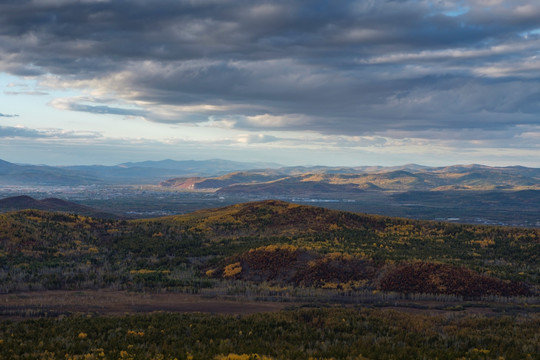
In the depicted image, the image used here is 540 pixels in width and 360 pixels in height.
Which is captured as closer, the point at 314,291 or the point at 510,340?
the point at 510,340

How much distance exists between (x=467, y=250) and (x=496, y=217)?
15039 cm

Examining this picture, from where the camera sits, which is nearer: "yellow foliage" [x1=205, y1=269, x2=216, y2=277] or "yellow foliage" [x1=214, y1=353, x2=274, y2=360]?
"yellow foliage" [x1=214, y1=353, x2=274, y2=360]

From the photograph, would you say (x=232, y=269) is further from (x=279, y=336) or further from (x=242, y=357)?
(x=242, y=357)

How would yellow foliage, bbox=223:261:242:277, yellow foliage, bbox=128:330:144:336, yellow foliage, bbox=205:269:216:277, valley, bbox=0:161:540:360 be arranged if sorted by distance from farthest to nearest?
yellow foliage, bbox=205:269:216:277 → yellow foliage, bbox=223:261:242:277 → yellow foliage, bbox=128:330:144:336 → valley, bbox=0:161:540:360

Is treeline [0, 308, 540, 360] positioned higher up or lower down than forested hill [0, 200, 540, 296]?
higher up

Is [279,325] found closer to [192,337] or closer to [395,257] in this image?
[192,337]

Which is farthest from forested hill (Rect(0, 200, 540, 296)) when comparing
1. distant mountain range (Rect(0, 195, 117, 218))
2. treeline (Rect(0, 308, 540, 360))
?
distant mountain range (Rect(0, 195, 117, 218))

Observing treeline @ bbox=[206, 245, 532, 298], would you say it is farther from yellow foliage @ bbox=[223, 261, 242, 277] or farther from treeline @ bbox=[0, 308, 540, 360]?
treeline @ bbox=[0, 308, 540, 360]

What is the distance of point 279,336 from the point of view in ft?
75.5

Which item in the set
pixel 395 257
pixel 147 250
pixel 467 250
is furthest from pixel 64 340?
pixel 467 250

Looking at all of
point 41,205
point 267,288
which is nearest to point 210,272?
point 267,288

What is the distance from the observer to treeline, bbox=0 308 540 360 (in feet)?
62.3

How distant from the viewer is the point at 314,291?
40.7m

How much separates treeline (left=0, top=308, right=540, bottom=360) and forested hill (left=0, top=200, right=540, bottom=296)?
15537mm
